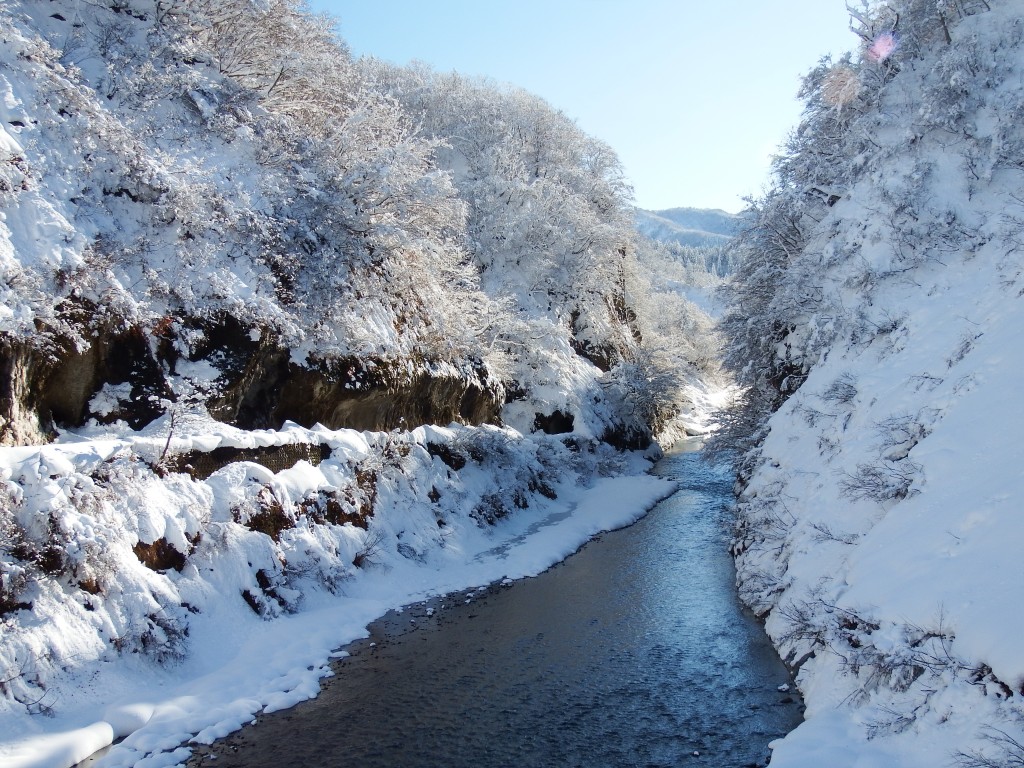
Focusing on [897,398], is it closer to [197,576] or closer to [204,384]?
[197,576]

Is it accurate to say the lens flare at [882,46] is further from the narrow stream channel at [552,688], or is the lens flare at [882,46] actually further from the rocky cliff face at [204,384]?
the rocky cliff face at [204,384]

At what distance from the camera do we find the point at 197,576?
34.7 feet

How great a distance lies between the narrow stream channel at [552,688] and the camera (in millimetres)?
7660

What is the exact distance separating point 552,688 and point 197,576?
615cm

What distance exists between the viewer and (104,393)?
38.6 ft

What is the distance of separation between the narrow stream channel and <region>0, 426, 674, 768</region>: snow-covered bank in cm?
86

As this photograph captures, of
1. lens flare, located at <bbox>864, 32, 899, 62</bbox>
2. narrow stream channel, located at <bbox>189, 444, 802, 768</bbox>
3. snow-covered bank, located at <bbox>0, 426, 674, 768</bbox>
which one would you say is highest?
lens flare, located at <bbox>864, 32, 899, 62</bbox>

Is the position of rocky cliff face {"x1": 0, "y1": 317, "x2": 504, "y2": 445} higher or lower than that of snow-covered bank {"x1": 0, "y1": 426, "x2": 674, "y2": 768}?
higher

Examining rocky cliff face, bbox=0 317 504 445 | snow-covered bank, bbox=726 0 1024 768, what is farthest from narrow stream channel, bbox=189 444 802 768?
rocky cliff face, bbox=0 317 504 445

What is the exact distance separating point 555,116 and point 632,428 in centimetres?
2376

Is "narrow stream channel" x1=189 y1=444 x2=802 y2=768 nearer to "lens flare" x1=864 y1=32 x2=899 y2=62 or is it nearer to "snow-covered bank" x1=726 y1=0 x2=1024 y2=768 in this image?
"snow-covered bank" x1=726 y1=0 x2=1024 y2=768

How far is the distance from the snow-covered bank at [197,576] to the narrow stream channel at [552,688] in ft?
2.84

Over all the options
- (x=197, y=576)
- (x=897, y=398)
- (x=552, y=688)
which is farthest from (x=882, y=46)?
(x=197, y=576)

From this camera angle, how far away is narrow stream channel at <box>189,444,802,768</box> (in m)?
7.66
